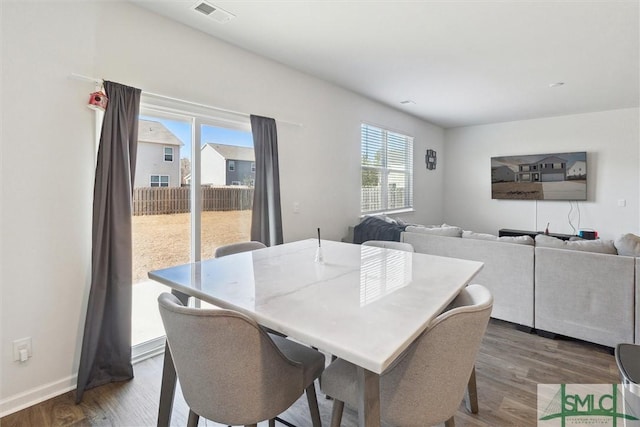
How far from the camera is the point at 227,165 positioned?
120 inches

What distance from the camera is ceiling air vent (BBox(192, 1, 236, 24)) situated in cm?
235

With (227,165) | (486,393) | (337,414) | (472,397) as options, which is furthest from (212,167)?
(486,393)

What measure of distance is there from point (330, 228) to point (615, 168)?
16.3 ft

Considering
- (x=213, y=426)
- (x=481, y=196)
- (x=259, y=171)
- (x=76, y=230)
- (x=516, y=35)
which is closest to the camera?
(x=213, y=426)

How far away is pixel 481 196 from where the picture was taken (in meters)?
6.69

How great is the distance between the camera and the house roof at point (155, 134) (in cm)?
247

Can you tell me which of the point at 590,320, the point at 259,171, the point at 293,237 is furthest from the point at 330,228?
the point at 590,320

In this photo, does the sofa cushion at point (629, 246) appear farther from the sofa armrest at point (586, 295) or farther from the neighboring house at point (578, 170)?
the neighboring house at point (578, 170)

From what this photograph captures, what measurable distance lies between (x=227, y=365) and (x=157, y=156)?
80.2 inches

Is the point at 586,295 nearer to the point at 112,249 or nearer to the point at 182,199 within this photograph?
the point at 182,199

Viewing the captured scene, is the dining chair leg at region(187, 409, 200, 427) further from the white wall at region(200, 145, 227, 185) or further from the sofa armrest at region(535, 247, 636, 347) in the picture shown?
the sofa armrest at region(535, 247, 636, 347)

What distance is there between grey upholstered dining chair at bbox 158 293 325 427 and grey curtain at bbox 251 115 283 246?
190cm

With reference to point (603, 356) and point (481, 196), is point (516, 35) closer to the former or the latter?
point (603, 356)

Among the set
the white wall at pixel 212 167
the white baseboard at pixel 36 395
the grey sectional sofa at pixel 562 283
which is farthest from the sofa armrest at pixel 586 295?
the white baseboard at pixel 36 395
